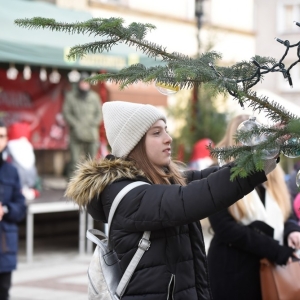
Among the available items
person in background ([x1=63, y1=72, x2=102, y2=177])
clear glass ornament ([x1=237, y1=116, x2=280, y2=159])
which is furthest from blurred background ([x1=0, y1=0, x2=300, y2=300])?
clear glass ornament ([x1=237, y1=116, x2=280, y2=159])

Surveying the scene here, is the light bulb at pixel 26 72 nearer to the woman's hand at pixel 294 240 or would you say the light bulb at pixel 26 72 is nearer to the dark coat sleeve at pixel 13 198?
the dark coat sleeve at pixel 13 198

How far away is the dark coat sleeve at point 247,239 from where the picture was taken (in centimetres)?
432

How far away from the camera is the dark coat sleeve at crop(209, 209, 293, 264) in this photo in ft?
14.2

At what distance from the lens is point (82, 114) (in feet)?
42.9

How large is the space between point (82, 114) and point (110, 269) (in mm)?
10029

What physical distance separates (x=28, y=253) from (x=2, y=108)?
178 inches

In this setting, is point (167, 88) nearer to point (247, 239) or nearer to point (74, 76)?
point (247, 239)

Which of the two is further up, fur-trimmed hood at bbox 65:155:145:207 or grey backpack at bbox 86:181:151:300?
fur-trimmed hood at bbox 65:155:145:207

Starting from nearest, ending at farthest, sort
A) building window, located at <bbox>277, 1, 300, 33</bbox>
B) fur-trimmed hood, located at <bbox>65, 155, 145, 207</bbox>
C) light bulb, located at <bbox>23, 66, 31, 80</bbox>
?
fur-trimmed hood, located at <bbox>65, 155, 145, 207</bbox>
light bulb, located at <bbox>23, 66, 31, 80</bbox>
building window, located at <bbox>277, 1, 300, 33</bbox>

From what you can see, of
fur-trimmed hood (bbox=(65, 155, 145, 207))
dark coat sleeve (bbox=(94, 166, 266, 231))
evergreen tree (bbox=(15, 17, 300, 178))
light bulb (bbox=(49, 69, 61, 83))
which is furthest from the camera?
light bulb (bbox=(49, 69, 61, 83))

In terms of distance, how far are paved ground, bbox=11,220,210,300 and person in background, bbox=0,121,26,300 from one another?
1.97 m

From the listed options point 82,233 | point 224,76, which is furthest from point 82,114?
point 224,76

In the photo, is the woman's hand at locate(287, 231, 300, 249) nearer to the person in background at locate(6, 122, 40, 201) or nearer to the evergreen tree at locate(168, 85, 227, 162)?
the person in background at locate(6, 122, 40, 201)

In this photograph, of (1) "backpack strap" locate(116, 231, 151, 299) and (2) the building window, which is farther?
(2) the building window
